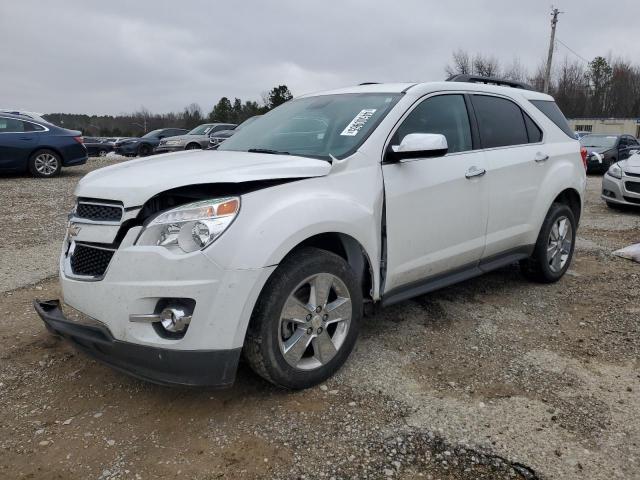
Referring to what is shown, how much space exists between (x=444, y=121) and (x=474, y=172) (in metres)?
0.42

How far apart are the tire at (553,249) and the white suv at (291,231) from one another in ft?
1.64

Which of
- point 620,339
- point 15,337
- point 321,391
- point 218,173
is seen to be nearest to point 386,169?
point 218,173

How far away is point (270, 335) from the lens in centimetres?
266

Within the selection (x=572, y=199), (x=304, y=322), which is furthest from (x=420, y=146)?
(x=572, y=199)

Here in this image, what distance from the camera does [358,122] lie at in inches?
134

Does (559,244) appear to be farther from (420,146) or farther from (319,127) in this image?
(319,127)

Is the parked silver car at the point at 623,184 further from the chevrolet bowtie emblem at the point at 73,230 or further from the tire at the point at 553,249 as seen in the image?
the chevrolet bowtie emblem at the point at 73,230

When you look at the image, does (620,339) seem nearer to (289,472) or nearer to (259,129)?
(289,472)

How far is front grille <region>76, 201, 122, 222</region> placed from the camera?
264 centimetres

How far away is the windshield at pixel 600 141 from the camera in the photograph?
17250 mm

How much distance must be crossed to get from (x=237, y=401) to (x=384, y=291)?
1105 millimetres

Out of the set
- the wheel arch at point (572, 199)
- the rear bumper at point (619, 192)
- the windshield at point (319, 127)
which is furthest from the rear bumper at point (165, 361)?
the rear bumper at point (619, 192)

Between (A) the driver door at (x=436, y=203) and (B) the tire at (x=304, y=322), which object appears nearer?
(B) the tire at (x=304, y=322)

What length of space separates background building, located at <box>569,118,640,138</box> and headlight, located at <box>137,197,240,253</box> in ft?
188
